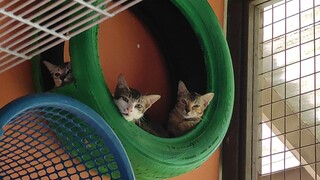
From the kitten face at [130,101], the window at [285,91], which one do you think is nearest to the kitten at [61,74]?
the kitten face at [130,101]

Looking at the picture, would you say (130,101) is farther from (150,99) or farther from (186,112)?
(186,112)

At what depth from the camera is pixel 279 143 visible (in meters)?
1.82

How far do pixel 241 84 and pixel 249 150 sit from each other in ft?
0.58

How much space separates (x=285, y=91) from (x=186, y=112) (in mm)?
316

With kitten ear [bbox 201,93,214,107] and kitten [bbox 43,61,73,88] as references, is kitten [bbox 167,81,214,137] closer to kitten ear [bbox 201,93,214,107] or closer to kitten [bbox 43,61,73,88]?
kitten ear [bbox 201,93,214,107]

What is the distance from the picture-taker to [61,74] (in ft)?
4.66

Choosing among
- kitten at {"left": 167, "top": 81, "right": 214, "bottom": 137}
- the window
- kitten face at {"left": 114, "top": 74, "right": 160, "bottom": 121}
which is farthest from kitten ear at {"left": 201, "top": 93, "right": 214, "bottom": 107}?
the window

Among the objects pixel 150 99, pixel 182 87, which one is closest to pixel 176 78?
pixel 182 87

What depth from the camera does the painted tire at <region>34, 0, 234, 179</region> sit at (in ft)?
4.49

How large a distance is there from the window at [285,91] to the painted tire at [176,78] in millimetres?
233

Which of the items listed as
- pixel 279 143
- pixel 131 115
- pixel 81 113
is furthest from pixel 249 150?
pixel 81 113

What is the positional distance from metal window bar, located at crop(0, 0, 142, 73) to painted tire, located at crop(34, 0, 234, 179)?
0.37ft

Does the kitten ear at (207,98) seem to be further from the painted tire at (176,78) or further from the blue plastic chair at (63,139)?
the blue plastic chair at (63,139)

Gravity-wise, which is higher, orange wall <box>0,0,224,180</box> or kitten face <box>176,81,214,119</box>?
orange wall <box>0,0,224,180</box>
